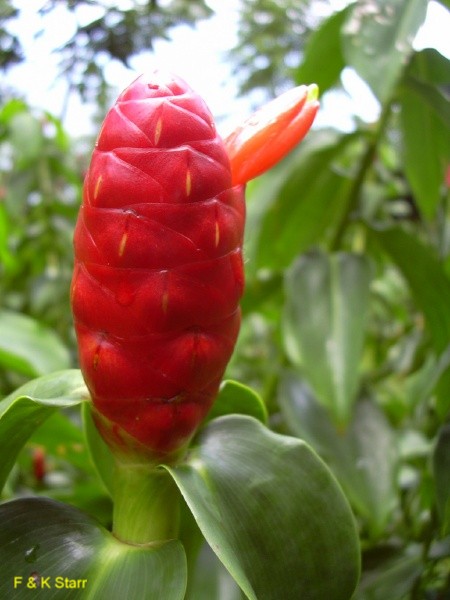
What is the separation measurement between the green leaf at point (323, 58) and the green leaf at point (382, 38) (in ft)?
0.29

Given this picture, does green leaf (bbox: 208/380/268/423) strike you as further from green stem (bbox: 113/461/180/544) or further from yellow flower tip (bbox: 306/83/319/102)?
yellow flower tip (bbox: 306/83/319/102)

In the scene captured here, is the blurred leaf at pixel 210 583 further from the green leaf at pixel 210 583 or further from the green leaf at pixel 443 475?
the green leaf at pixel 443 475

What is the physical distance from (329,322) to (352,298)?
0.05 m

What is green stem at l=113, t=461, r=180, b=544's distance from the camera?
483mm

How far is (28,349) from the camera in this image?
95cm

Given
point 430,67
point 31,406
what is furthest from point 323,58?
point 31,406

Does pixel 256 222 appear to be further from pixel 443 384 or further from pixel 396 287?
pixel 396 287

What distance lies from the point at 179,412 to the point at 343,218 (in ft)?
2.00

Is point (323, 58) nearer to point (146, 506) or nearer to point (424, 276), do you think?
point (424, 276)

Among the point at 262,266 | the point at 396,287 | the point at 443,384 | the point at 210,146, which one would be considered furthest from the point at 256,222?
the point at 396,287

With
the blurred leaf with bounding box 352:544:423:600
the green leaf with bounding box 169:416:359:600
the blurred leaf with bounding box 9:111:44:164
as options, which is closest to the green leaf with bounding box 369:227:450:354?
the blurred leaf with bounding box 352:544:423:600

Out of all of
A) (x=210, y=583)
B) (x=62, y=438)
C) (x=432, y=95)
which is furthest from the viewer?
(x=432, y=95)

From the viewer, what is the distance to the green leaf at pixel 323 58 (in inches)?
35.1

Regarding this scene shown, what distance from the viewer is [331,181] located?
1038 millimetres
